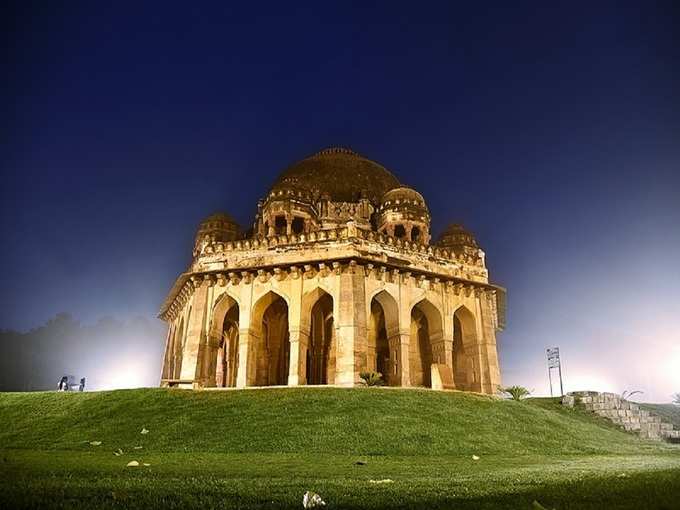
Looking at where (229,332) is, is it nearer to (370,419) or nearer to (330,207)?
(330,207)

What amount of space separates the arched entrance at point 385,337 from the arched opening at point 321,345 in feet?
7.76

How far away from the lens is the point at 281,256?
25031mm

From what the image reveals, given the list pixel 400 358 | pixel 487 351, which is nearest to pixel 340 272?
pixel 400 358

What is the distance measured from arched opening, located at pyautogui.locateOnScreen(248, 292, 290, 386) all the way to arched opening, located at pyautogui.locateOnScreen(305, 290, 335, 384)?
1.50 meters

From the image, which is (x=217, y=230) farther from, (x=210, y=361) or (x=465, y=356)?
(x=465, y=356)

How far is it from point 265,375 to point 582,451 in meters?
16.7

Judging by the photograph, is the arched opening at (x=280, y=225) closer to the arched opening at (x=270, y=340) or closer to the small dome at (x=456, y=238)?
the arched opening at (x=270, y=340)

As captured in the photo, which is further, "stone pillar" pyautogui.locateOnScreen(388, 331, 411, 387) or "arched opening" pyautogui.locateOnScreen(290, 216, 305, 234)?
"arched opening" pyautogui.locateOnScreen(290, 216, 305, 234)

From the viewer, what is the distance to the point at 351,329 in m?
22.8

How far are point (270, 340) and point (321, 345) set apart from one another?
112 inches

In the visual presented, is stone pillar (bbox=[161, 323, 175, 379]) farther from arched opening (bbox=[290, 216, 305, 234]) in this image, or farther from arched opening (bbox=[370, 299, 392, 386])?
arched opening (bbox=[370, 299, 392, 386])

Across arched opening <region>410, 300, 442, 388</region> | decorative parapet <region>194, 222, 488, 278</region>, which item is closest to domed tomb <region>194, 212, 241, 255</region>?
decorative parapet <region>194, 222, 488, 278</region>

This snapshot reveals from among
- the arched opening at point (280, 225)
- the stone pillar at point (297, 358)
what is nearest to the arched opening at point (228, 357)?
the arched opening at point (280, 225)

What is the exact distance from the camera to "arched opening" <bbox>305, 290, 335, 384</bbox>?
87.3 feet
